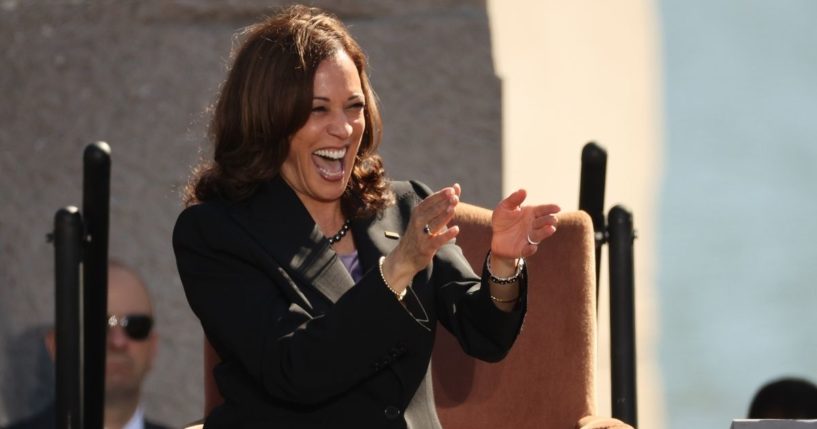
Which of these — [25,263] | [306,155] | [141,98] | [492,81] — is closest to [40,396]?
[25,263]

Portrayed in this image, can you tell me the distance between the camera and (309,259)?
2.82m

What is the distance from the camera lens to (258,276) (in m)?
2.81

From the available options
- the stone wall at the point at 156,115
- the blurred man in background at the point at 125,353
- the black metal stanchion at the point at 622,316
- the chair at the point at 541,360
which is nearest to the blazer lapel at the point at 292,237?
the chair at the point at 541,360

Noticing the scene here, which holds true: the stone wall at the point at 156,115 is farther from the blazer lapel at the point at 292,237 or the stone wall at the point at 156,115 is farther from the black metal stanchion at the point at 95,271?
the blazer lapel at the point at 292,237

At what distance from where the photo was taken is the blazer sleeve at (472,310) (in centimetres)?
279

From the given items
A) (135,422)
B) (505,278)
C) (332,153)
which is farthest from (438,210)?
(135,422)

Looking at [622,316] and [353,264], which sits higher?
[353,264]

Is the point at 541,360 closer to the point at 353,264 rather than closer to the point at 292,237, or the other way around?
the point at 353,264

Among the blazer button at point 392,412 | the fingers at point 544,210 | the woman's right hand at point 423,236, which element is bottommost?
the blazer button at point 392,412

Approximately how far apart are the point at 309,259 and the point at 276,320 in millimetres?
151

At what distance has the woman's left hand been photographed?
8.69 feet

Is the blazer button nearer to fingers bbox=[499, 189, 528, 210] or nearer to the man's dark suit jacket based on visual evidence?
fingers bbox=[499, 189, 528, 210]

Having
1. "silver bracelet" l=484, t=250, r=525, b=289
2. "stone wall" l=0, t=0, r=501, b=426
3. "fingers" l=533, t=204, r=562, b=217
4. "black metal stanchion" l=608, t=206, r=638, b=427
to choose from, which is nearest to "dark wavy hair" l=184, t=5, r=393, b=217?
"silver bracelet" l=484, t=250, r=525, b=289

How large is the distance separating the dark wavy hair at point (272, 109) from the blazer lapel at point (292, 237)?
0.03m
